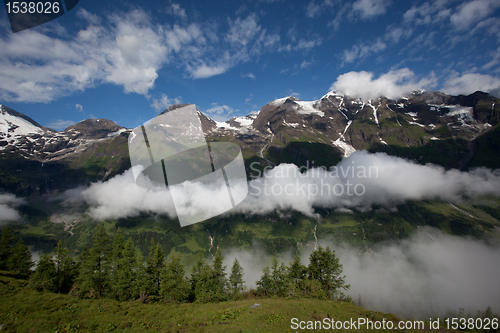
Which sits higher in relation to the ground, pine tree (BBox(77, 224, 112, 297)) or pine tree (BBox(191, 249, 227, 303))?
pine tree (BBox(77, 224, 112, 297))

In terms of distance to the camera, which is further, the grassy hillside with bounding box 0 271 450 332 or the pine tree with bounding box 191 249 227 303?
the pine tree with bounding box 191 249 227 303

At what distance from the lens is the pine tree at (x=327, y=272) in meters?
36.2

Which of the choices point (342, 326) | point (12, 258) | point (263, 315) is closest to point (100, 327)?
point (263, 315)

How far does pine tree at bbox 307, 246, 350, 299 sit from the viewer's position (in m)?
36.2

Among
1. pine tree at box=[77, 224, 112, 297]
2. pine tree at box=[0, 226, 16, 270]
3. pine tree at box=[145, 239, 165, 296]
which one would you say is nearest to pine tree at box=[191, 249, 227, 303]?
pine tree at box=[145, 239, 165, 296]

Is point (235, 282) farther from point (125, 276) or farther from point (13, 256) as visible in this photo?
point (13, 256)

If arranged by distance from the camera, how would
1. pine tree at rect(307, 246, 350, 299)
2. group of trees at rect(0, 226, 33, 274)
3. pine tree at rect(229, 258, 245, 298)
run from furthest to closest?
pine tree at rect(229, 258, 245, 298) → group of trees at rect(0, 226, 33, 274) → pine tree at rect(307, 246, 350, 299)

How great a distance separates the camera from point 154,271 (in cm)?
3447

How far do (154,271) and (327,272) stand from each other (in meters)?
31.5

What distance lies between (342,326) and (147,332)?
1631 cm

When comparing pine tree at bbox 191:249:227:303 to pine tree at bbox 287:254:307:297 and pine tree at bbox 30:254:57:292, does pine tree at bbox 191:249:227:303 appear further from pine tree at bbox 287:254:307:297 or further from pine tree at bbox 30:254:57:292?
pine tree at bbox 30:254:57:292

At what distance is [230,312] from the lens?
65.7ft

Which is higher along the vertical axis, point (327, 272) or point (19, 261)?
point (19, 261)

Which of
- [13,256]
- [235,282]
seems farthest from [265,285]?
[13,256]
